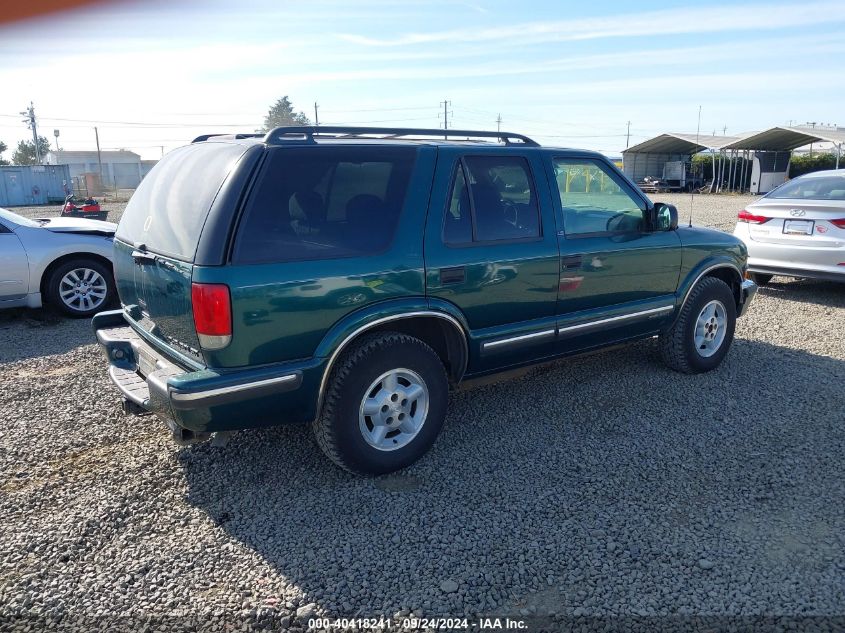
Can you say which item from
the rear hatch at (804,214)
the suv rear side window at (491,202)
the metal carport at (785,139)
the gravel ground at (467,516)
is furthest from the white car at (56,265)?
the metal carport at (785,139)

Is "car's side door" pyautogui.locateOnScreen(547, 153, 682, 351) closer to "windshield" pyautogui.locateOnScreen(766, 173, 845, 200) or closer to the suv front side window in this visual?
the suv front side window

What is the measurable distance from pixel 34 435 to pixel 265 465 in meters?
1.69

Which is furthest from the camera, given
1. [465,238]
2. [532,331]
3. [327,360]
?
[532,331]

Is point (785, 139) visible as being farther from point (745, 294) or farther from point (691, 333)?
point (691, 333)

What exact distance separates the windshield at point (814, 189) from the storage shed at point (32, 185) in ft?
110

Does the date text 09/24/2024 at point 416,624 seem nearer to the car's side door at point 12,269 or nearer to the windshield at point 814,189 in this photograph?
the car's side door at point 12,269

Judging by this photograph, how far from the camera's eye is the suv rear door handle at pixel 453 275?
12.6ft

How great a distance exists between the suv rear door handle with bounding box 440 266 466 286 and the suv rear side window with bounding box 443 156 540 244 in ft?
0.54

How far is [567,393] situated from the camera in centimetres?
516

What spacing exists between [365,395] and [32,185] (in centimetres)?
3620

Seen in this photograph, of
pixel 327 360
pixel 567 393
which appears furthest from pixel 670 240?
pixel 327 360

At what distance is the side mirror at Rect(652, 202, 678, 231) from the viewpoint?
4984mm

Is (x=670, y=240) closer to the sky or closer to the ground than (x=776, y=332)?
closer to the sky

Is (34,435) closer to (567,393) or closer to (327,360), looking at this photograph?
(327,360)
